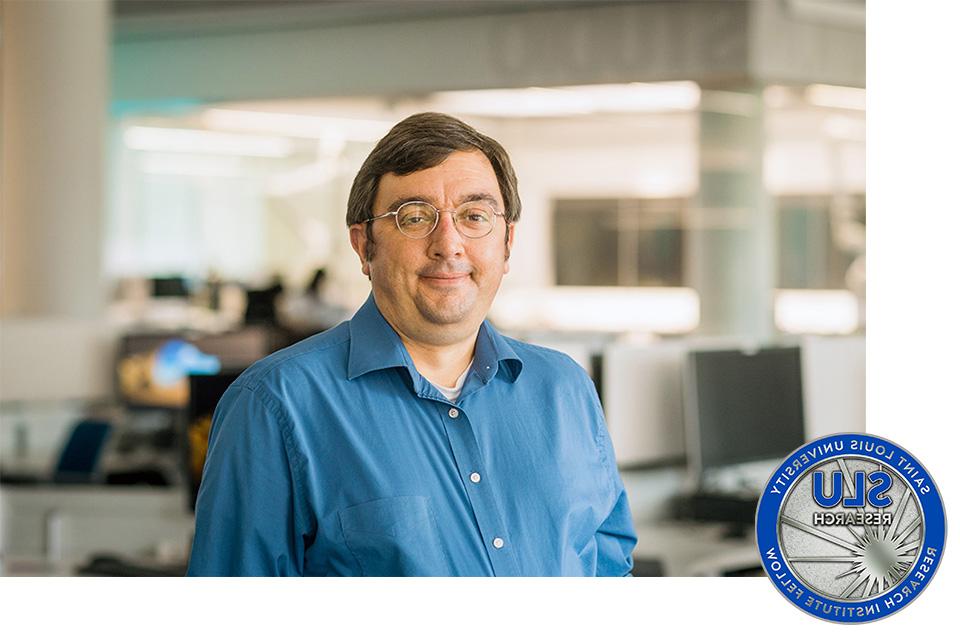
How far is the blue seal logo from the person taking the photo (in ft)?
4.36

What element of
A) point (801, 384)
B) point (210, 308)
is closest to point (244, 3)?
point (210, 308)

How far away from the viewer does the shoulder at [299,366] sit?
4.26 feet

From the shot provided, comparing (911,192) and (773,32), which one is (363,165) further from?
(773,32)

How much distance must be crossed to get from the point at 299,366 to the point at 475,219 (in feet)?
0.81

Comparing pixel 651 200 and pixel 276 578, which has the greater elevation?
pixel 651 200

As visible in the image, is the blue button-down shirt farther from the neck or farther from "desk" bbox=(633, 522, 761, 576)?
"desk" bbox=(633, 522, 761, 576)

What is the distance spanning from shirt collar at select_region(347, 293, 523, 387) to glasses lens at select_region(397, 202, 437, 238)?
4.8 inches

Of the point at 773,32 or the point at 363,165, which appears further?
the point at 773,32

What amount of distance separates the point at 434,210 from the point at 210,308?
11963 mm

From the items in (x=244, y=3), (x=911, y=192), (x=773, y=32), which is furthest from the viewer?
(x=244, y=3)

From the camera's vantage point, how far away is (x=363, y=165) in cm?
137

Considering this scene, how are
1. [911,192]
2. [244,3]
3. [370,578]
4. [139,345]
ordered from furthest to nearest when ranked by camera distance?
[244,3], [139,345], [911,192], [370,578]

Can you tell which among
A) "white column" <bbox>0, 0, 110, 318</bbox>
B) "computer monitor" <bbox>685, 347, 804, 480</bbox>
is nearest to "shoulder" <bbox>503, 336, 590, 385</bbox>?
"computer monitor" <bbox>685, 347, 804, 480</bbox>

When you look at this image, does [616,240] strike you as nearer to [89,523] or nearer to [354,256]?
[89,523]
